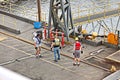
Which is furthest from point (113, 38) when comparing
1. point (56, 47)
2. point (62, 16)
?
point (56, 47)

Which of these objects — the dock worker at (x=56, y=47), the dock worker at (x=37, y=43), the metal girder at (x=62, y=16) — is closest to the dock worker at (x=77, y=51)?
the dock worker at (x=56, y=47)

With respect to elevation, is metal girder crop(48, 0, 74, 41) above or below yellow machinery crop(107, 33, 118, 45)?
above

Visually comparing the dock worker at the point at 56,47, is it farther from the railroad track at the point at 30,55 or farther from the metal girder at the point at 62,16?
the metal girder at the point at 62,16

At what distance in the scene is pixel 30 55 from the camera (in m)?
16.7

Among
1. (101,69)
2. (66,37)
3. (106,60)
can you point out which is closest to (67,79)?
(101,69)

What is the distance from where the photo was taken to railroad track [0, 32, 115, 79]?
1484 centimetres

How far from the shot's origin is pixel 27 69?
14.5 metres

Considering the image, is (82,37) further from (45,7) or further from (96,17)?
(45,7)

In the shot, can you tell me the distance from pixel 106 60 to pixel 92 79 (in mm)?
2582

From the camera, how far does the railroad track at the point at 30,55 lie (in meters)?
14.8

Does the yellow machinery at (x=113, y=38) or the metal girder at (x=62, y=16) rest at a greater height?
the metal girder at (x=62, y=16)

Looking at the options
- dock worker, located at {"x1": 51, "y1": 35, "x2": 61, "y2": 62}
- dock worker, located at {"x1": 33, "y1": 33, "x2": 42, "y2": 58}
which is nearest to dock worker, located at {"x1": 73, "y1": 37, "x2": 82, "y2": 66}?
dock worker, located at {"x1": 51, "y1": 35, "x2": 61, "y2": 62}

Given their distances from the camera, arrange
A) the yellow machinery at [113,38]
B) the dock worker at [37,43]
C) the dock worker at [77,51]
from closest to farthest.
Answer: the dock worker at [77,51]
the dock worker at [37,43]
the yellow machinery at [113,38]

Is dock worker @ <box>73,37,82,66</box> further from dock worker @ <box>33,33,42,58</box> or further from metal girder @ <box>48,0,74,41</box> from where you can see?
metal girder @ <box>48,0,74,41</box>
